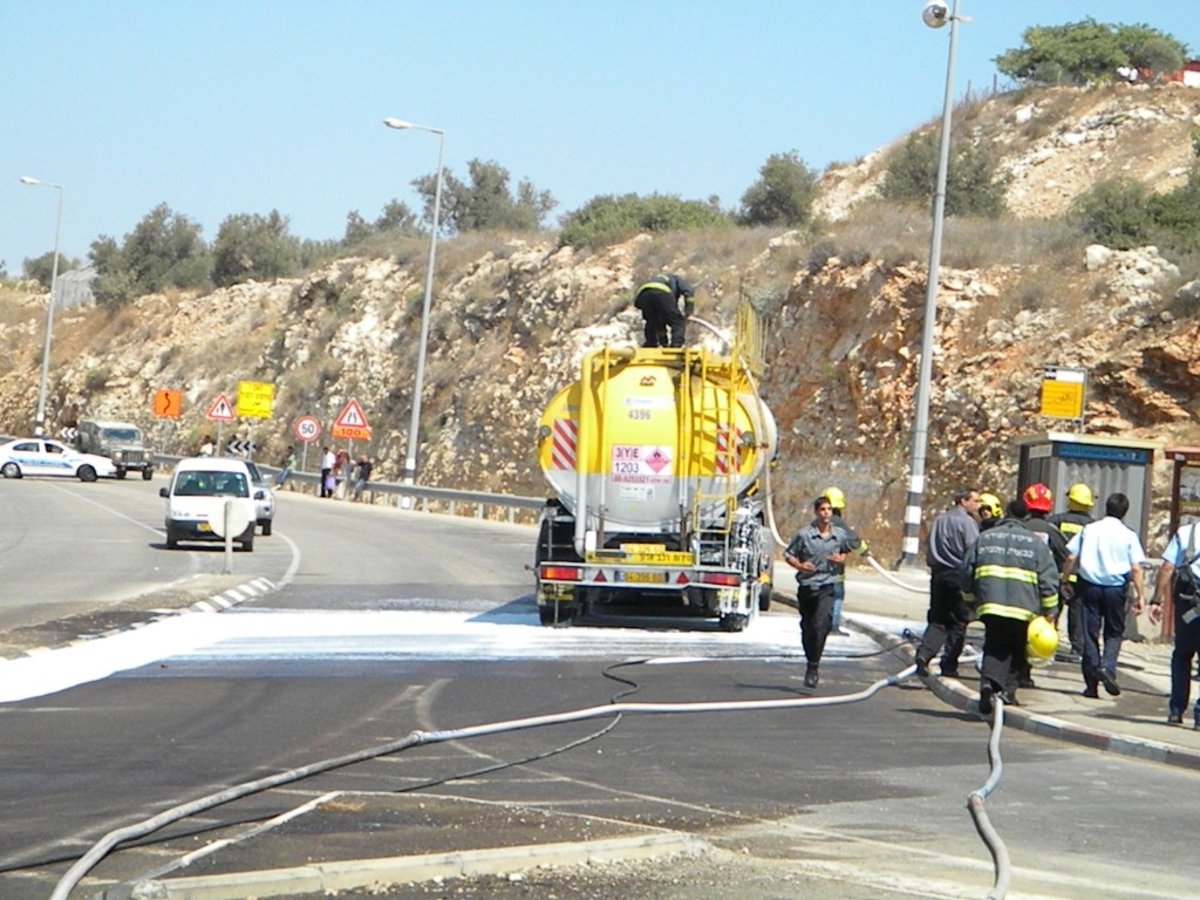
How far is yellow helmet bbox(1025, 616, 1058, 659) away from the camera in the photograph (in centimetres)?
1417

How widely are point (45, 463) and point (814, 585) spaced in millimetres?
53139

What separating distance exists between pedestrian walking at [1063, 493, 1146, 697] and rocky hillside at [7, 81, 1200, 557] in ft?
66.4

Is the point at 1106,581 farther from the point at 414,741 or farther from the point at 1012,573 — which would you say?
the point at 414,741

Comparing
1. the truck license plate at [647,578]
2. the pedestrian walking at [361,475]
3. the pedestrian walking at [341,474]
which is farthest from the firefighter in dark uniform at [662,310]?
the pedestrian walking at [341,474]

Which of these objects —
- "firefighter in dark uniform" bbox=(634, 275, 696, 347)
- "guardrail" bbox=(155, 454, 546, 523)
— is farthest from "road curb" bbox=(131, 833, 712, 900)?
"guardrail" bbox=(155, 454, 546, 523)

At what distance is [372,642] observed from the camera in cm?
1866

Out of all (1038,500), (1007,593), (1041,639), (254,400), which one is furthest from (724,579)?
(254,400)

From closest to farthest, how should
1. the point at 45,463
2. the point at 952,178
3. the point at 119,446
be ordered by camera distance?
the point at 952,178 → the point at 45,463 → the point at 119,446

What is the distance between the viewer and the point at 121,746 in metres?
11.2

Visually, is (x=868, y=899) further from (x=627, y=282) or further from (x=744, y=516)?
(x=627, y=282)

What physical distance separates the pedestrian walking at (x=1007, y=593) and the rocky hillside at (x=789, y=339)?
22.1 meters

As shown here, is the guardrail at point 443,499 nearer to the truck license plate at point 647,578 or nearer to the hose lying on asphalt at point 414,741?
the truck license plate at point 647,578

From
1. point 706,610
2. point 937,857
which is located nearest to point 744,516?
point 706,610

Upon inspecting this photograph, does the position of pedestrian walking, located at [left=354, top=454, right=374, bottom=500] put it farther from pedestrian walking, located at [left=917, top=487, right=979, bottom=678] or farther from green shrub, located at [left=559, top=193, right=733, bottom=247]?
pedestrian walking, located at [left=917, top=487, right=979, bottom=678]
